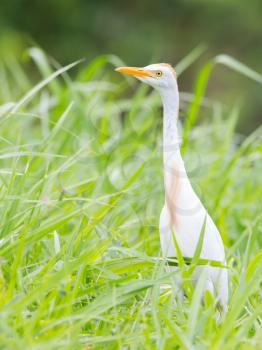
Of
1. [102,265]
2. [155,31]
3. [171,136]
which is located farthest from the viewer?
[155,31]

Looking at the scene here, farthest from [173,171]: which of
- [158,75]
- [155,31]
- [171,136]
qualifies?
[155,31]

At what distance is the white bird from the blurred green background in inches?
281

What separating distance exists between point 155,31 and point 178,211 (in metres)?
8.22

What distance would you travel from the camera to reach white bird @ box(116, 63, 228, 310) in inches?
105

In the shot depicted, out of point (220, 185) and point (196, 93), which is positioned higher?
point (196, 93)

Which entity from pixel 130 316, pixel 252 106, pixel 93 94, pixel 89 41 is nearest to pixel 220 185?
pixel 93 94

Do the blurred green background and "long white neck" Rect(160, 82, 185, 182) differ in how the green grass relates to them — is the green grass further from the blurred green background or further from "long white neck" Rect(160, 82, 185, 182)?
the blurred green background

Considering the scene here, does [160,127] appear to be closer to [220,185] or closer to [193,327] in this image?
[220,185]

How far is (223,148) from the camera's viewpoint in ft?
14.7

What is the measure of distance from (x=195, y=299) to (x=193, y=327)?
0.10 m

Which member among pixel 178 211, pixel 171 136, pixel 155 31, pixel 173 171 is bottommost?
pixel 178 211

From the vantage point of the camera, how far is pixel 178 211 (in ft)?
8.75

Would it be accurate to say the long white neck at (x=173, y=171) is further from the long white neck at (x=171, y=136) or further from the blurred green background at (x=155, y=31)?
the blurred green background at (x=155, y=31)

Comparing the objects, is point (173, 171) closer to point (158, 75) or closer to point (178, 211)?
point (178, 211)
